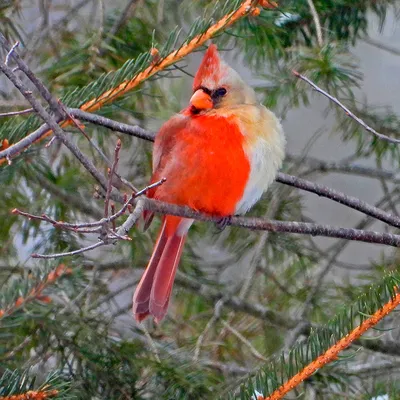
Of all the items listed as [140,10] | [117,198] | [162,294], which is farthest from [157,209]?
[140,10]

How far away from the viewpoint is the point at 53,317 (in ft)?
5.13

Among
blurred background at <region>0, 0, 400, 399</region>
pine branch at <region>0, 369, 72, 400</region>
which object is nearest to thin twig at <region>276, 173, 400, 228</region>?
blurred background at <region>0, 0, 400, 399</region>

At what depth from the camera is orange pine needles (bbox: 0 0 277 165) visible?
1.26 meters

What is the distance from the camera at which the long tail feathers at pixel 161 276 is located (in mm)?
1569

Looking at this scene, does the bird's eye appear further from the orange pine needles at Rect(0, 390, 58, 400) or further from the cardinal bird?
the orange pine needles at Rect(0, 390, 58, 400)

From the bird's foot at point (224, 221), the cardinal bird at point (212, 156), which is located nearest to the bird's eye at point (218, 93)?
the cardinal bird at point (212, 156)

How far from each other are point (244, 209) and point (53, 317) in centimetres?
45

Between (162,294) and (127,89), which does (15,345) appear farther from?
(127,89)

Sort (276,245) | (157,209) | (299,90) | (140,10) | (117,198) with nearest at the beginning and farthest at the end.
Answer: (117,198) < (157,209) < (299,90) < (140,10) < (276,245)

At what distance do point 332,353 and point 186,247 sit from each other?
1036 mm

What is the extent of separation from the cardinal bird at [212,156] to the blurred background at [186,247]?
3.4 inches

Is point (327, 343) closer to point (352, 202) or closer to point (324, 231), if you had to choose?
point (324, 231)

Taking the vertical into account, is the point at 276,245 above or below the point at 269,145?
below

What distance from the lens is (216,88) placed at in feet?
5.42
